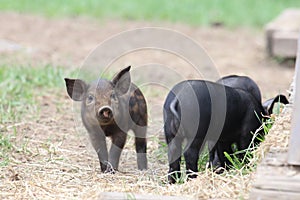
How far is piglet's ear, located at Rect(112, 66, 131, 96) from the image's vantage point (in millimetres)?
4922

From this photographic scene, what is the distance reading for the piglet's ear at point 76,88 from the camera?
4.98 m

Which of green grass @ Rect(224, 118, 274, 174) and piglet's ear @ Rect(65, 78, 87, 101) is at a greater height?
piglet's ear @ Rect(65, 78, 87, 101)

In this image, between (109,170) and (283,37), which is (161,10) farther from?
(109,170)

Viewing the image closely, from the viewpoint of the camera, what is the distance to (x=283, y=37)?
1016cm

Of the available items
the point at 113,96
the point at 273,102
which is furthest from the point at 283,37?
the point at 113,96

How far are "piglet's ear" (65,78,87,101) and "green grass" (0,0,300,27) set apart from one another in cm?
779

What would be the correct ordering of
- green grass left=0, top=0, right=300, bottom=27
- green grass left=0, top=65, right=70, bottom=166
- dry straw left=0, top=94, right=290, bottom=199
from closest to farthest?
dry straw left=0, top=94, right=290, bottom=199, green grass left=0, top=65, right=70, bottom=166, green grass left=0, top=0, right=300, bottom=27

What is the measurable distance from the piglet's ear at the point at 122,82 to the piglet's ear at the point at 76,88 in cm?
24

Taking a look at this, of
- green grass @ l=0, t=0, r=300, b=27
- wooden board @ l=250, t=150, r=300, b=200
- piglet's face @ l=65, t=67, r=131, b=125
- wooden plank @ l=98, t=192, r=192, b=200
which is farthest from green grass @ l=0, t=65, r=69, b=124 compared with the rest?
green grass @ l=0, t=0, r=300, b=27

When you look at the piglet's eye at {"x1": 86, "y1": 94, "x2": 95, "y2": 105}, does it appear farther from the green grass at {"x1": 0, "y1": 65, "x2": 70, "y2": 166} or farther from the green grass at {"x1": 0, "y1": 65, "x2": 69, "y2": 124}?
the green grass at {"x1": 0, "y1": 65, "x2": 69, "y2": 124}

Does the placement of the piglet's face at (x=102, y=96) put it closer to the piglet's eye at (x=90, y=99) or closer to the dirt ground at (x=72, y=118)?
the piglet's eye at (x=90, y=99)

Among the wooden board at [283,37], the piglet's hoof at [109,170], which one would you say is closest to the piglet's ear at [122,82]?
the piglet's hoof at [109,170]

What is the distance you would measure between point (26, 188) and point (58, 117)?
2.11 meters

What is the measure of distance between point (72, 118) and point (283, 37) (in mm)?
4718
